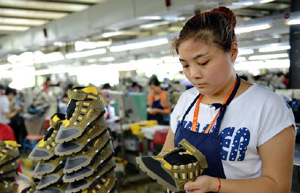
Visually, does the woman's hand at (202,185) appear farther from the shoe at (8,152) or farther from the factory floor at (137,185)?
the factory floor at (137,185)

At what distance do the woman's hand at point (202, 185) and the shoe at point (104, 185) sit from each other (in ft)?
2.76

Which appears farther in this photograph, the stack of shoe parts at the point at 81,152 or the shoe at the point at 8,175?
the shoe at the point at 8,175

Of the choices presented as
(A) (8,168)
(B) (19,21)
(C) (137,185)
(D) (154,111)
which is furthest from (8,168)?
(B) (19,21)

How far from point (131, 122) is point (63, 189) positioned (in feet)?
13.6

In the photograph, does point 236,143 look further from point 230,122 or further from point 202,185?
point 202,185

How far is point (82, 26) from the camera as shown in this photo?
322 inches

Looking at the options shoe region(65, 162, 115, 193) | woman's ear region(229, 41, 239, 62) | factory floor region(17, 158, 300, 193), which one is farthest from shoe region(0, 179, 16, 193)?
factory floor region(17, 158, 300, 193)

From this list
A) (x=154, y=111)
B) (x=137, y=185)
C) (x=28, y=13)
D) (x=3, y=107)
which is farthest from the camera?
(x=28, y=13)

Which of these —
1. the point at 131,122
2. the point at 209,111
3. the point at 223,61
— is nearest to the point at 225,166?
the point at 209,111

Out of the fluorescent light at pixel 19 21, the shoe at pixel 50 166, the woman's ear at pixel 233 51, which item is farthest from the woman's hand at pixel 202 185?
the fluorescent light at pixel 19 21

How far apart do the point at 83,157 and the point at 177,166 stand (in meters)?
0.78

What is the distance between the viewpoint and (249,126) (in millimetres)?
1069

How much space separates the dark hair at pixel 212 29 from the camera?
3.57 ft

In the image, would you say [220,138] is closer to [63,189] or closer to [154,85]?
[63,189]
